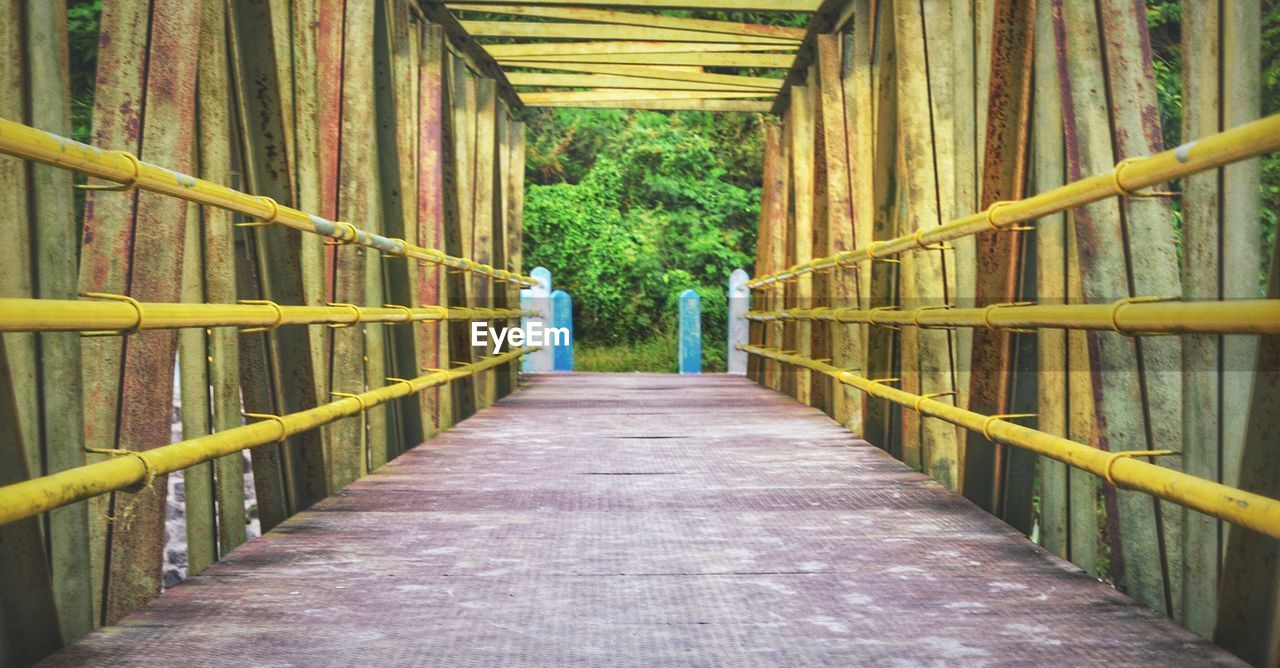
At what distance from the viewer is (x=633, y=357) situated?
933 inches

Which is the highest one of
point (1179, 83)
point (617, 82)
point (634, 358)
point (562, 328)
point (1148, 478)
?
point (617, 82)

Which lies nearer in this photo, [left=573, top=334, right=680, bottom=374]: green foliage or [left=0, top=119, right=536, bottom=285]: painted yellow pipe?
[left=0, top=119, right=536, bottom=285]: painted yellow pipe

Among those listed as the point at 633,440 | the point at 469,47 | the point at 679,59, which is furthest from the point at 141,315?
the point at 679,59

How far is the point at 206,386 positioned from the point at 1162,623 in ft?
8.89

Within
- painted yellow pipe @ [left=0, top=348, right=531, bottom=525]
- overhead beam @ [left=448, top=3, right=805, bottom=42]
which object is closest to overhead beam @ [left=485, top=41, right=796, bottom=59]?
overhead beam @ [left=448, top=3, right=805, bottom=42]

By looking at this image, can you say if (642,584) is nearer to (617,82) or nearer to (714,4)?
(714,4)

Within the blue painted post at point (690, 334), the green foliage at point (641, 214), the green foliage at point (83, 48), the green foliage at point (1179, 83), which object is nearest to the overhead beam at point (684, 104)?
the green foliage at point (1179, 83)

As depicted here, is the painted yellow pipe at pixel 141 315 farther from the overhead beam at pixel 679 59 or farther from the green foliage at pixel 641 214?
the green foliage at pixel 641 214

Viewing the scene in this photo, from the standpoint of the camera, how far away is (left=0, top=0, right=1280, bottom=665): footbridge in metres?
2.53

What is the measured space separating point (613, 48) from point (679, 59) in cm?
71

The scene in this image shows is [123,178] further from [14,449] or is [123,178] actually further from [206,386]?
[206,386]

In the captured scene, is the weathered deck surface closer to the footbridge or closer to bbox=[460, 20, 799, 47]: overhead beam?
the footbridge

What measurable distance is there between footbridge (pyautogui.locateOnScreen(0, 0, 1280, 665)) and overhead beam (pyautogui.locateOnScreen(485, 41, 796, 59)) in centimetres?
470

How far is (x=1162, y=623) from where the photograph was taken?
9.28 feet
